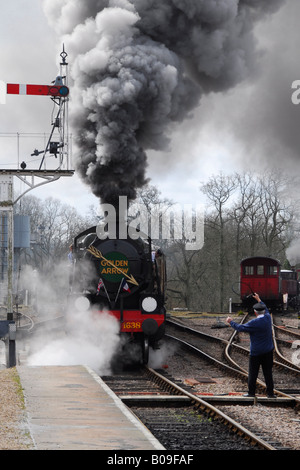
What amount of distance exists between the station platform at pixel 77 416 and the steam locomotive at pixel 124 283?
251 centimetres

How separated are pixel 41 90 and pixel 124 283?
5933 millimetres

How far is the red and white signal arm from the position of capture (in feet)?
51.6

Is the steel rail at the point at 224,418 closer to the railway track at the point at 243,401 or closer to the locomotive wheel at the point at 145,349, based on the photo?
the railway track at the point at 243,401

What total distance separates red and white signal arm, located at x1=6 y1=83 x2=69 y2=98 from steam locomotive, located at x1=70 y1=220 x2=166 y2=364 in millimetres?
4465

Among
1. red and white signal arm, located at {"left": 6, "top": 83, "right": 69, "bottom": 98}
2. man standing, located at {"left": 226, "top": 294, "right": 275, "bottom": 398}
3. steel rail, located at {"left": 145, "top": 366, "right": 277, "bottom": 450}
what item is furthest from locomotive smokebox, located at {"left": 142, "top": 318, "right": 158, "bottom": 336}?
red and white signal arm, located at {"left": 6, "top": 83, "right": 69, "bottom": 98}

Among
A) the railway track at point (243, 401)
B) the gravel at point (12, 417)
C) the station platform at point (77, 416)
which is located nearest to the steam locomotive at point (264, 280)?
the railway track at point (243, 401)

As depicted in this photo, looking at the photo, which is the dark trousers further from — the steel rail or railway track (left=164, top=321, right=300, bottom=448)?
the steel rail

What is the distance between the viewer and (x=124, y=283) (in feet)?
41.4

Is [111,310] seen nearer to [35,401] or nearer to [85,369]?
[85,369]

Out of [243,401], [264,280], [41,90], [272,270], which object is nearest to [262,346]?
[243,401]

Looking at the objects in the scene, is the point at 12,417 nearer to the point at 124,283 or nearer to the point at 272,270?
the point at 124,283

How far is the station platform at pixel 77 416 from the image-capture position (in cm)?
569
